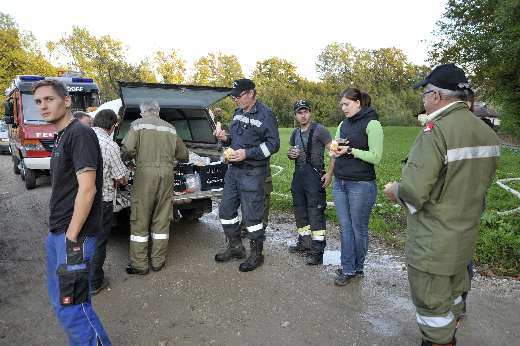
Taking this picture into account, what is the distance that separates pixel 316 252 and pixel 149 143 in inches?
91.0

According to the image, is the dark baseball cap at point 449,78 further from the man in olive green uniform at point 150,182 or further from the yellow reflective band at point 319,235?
the man in olive green uniform at point 150,182

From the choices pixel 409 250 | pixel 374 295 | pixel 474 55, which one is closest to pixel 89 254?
pixel 409 250

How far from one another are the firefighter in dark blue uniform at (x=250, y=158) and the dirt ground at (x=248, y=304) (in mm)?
533

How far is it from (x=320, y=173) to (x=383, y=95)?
5190 cm

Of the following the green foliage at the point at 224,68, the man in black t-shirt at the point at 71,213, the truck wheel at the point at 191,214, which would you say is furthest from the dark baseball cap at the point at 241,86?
the green foliage at the point at 224,68

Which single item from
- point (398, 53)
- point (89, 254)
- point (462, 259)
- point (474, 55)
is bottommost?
point (89, 254)

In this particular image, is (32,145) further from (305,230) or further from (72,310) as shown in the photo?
(72,310)

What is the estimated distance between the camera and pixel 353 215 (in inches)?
155

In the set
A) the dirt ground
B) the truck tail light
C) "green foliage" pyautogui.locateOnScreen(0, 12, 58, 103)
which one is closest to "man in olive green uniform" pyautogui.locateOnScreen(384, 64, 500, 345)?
the dirt ground

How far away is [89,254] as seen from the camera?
2.51m

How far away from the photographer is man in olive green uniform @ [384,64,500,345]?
2.25 metres

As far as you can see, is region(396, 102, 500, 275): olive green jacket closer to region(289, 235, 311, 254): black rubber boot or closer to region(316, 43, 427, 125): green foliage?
region(289, 235, 311, 254): black rubber boot

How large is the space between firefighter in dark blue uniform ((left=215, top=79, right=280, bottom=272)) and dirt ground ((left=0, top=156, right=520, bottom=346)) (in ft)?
1.75

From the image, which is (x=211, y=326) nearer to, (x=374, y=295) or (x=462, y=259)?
(x=374, y=295)
